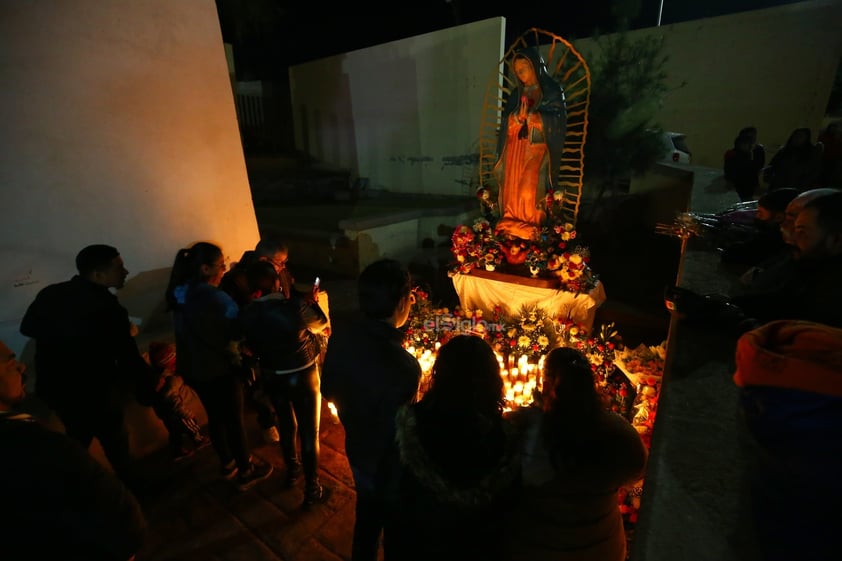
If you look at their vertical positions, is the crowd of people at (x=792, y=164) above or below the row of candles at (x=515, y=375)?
above

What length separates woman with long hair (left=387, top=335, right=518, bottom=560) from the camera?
1.32m

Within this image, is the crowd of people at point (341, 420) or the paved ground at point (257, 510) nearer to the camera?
the crowd of people at point (341, 420)

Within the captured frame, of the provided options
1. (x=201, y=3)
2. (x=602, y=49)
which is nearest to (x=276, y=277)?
(x=201, y=3)

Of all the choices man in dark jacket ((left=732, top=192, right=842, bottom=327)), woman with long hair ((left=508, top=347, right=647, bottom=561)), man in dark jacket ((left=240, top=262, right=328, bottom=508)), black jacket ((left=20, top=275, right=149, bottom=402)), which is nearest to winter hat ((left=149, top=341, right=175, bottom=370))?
black jacket ((left=20, top=275, right=149, bottom=402))

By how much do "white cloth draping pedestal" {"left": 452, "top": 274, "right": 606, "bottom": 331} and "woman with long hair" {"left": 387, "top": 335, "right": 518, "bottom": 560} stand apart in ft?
13.4

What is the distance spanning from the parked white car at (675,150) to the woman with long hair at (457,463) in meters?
13.9

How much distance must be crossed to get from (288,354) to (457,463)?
1686 mm

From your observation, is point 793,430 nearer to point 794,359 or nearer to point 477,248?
point 794,359

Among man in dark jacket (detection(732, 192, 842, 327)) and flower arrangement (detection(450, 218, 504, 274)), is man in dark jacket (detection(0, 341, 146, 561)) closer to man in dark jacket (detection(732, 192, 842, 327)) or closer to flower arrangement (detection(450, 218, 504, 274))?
man in dark jacket (detection(732, 192, 842, 327))

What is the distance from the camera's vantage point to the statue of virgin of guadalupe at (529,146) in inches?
199

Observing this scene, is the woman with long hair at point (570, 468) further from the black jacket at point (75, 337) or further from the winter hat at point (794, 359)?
the black jacket at point (75, 337)

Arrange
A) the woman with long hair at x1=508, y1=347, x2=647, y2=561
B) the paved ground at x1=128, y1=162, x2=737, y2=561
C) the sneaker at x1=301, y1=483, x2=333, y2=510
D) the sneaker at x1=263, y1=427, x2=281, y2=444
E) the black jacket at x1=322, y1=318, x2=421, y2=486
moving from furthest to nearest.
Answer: the sneaker at x1=263, y1=427, x2=281, y2=444
the sneaker at x1=301, y1=483, x2=333, y2=510
the paved ground at x1=128, y1=162, x2=737, y2=561
the black jacket at x1=322, y1=318, x2=421, y2=486
the woman with long hair at x1=508, y1=347, x2=647, y2=561

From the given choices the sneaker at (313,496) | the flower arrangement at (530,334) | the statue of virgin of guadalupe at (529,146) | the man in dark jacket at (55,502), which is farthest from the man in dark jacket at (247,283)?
the statue of virgin of guadalupe at (529,146)

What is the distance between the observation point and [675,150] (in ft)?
42.1
